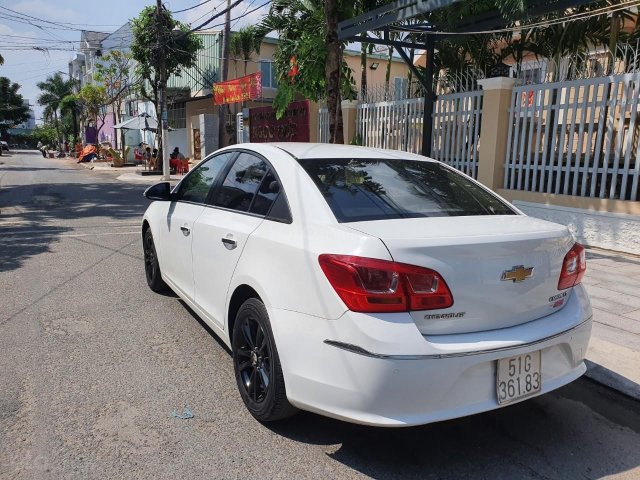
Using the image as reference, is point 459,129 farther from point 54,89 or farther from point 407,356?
point 54,89

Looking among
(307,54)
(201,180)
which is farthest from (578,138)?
(201,180)

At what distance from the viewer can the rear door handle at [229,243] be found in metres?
3.17

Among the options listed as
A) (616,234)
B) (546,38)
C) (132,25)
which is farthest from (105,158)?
(616,234)

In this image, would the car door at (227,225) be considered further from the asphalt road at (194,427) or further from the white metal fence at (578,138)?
the white metal fence at (578,138)

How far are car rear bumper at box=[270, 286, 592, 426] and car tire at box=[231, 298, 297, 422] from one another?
0.16m

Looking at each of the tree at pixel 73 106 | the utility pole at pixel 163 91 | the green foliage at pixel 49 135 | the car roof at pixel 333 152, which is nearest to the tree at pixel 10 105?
the green foliage at pixel 49 135

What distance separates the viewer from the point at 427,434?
2.87m

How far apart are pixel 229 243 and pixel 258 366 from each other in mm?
789

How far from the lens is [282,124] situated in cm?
1611

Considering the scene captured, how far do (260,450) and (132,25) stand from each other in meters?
26.0

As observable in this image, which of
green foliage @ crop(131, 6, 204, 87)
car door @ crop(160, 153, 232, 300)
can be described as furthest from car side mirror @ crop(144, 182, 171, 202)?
green foliage @ crop(131, 6, 204, 87)

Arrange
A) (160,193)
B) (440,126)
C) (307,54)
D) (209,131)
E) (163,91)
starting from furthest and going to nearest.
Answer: (209,131), (163,91), (307,54), (440,126), (160,193)

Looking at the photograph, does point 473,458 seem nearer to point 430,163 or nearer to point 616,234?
point 430,163

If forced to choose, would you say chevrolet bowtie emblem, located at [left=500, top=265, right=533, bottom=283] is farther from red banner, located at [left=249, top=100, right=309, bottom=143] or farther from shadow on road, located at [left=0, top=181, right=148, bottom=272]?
red banner, located at [left=249, top=100, right=309, bottom=143]
